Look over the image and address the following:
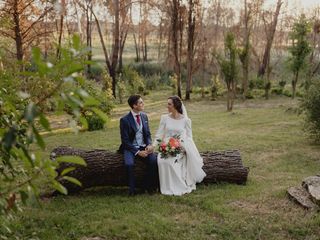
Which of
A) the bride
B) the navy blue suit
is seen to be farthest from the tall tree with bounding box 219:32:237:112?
the navy blue suit

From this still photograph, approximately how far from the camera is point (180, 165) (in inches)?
301

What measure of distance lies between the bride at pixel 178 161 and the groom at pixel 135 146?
19cm

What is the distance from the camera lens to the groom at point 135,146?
7191mm

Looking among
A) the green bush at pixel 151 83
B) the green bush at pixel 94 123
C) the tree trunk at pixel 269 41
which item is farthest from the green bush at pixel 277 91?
the green bush at pixel 94 123

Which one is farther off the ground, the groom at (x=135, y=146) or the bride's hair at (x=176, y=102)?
the bride's hair at (x=176, y=102)

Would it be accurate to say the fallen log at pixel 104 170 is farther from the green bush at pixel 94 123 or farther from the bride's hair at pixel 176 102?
the green bush at pixel 94 123

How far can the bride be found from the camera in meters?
7.35

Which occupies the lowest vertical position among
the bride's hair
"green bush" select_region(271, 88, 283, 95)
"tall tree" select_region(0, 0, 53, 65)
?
"green bush" select_region(271, 88, 283, 95)

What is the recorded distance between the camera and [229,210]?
631cm

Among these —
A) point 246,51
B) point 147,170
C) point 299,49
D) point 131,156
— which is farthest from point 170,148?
point 299,49

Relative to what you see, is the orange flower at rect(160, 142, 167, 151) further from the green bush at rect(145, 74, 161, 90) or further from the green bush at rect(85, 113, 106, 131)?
the green bush at rect(145, 74, 161, 90)

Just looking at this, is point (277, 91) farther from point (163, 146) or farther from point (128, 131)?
point (128, 131)

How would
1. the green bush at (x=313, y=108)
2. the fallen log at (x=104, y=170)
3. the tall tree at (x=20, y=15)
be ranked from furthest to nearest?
1. the tall tree at (x=20, y=15)
2. the green bush at (x=313, y=108)
3. the fallen log at (x=104, y=170)

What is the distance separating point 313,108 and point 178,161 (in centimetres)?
624
